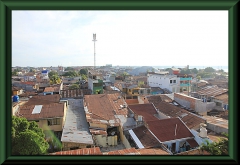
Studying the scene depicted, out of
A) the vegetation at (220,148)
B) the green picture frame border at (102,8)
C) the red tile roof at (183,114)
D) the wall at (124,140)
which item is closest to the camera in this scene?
the green picture frame border at (102,8)

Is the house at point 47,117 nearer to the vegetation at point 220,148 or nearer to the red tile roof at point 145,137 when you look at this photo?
the red tile roof at point 145,137

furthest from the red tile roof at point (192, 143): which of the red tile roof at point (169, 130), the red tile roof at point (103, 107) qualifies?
the red tile roof at point (103, 107)

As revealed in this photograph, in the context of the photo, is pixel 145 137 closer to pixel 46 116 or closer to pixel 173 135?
pixel 173 135

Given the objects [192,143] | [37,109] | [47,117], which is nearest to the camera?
[192,143]

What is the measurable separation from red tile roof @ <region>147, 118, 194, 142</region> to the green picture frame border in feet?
17.9

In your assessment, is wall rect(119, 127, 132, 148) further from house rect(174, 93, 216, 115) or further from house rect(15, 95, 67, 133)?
house rect(174, 93, 216, 115)

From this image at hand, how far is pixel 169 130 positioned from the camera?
6.88m

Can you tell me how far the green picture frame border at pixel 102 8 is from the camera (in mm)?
1108

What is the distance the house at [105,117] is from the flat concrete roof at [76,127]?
25 cm

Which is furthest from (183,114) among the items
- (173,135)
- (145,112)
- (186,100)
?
(186,100)

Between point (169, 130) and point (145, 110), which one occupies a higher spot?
point (145, 110)

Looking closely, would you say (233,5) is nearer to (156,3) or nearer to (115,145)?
(156,3)

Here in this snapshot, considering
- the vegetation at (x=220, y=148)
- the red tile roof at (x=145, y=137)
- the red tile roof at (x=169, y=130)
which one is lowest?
the red tile roof at (x=145, y=137)

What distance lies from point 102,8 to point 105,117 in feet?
25.0
